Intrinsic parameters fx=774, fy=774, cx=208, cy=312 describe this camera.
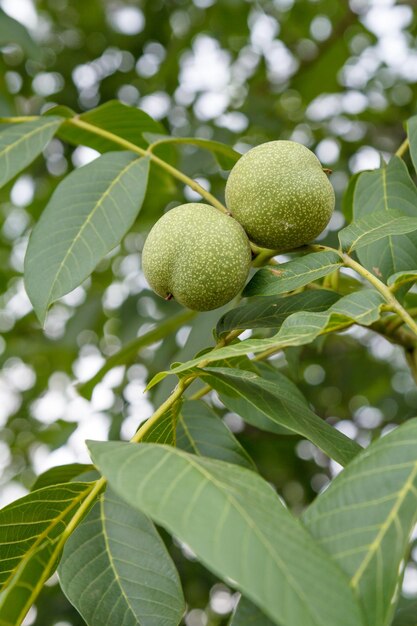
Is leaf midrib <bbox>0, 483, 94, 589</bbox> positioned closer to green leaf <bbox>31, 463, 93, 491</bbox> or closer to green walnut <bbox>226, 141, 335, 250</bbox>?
green leaf <bbox>31, 463, 93, 491</bbox>

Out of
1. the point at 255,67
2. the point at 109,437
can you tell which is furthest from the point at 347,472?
the point at 255,67

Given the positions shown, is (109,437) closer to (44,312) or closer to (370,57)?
(44,312)

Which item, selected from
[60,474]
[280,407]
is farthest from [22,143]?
[280,407]

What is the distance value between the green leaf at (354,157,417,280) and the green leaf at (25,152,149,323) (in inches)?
14.8

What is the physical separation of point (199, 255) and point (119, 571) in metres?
0.44

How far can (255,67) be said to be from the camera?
3436 mm

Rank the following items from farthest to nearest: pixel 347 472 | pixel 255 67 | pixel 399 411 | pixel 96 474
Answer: pixel 255 67 < pixel 399 411 < pixel 96 474 < pixel 347 472

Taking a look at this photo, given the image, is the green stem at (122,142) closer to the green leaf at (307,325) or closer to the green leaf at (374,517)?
the green leaf at (307,325)

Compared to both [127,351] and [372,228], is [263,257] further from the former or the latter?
[127,351]

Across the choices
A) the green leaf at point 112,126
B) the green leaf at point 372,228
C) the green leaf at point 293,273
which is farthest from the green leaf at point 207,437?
the green leaf at point 112,126

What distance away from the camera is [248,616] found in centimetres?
69

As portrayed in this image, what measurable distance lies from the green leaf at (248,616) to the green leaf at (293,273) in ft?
1.50

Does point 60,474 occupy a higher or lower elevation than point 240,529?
lower

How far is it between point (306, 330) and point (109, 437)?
1.21 metres
